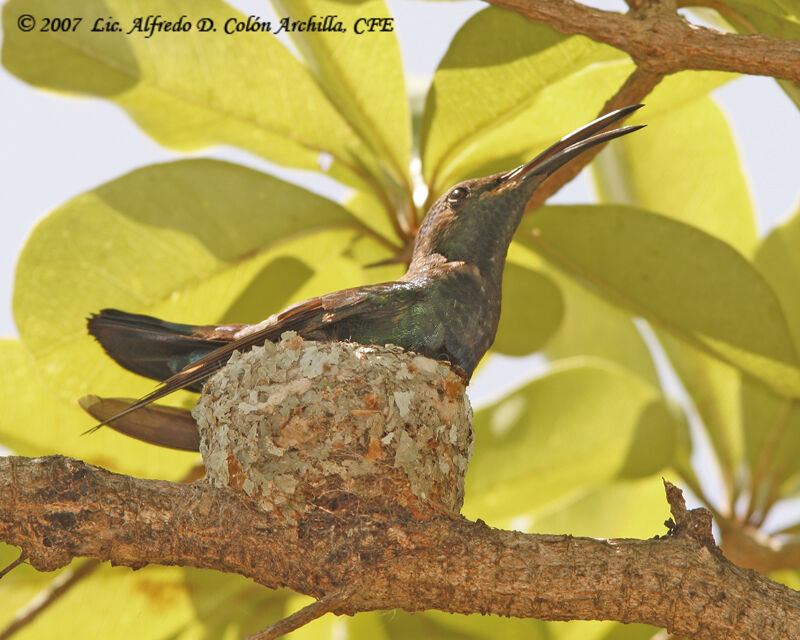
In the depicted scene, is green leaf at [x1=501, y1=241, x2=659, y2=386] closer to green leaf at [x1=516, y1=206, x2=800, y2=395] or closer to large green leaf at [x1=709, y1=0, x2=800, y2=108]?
green leaf at [x1=516, y1=206, x2=800, y2=395]

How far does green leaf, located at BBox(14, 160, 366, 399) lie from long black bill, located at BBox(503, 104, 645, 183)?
597 millimetres

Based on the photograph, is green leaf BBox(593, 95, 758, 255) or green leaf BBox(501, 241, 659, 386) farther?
green leaf BBox(501, 241, 659, 386)

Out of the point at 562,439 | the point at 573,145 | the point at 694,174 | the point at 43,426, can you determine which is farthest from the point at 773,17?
the point at 43,426

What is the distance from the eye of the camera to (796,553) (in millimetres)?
3490

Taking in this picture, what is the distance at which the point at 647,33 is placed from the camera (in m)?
2.57

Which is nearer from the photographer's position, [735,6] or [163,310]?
[735,6]

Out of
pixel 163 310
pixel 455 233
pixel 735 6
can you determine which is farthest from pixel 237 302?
pixel 735 6

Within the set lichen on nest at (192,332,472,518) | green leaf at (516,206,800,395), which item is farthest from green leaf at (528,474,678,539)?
lichen on nest at (192,332,472,518)

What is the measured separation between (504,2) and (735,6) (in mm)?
726

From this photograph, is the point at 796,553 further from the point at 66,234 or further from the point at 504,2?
the point at 66,234

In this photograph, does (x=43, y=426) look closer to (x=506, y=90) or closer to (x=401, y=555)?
(x=401, y=555)

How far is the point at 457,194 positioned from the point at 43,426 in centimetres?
158

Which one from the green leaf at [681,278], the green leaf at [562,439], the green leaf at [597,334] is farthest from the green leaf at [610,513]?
the green leaf at [681,278]

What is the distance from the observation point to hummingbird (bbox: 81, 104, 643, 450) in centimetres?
290
